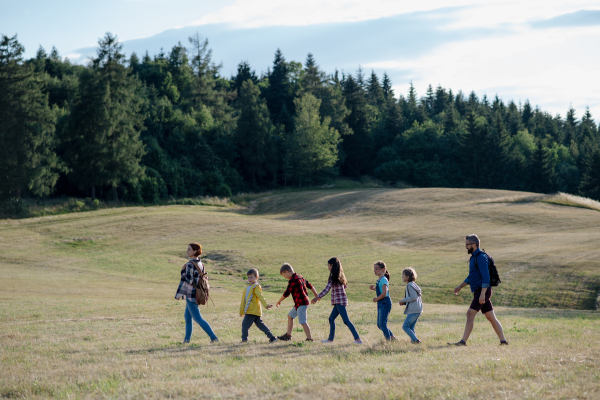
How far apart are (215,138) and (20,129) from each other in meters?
34.2

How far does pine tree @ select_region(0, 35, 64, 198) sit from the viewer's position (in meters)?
49.5

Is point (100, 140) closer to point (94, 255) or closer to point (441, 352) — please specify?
point (94, 255)

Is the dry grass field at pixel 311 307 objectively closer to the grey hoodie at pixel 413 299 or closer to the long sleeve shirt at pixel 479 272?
the grey hoodie at pixel 413 299

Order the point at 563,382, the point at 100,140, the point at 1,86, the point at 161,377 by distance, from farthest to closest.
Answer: the point at 100,140, the point at 1,86, the point at 161,377, the point at 563,382

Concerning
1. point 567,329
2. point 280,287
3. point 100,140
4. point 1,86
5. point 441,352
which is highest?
point 1,86

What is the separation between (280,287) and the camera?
92.7 feet

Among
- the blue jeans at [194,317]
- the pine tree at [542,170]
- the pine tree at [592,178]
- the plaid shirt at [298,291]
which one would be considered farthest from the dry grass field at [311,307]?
the pine tree at [542,170]

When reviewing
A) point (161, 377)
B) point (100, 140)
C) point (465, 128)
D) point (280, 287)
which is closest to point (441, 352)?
point (161, 377)

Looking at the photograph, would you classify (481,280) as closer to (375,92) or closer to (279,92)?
(279,92)

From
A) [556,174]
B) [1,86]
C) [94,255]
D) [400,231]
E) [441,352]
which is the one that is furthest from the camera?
[556,174]

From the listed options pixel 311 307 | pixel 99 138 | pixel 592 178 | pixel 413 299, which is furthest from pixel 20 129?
pixel 592 178

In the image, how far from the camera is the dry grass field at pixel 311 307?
7.84 m

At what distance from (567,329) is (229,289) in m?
18.5

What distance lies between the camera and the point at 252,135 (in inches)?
3167
